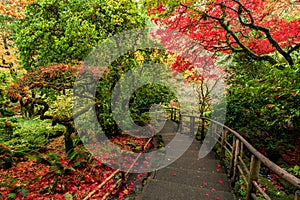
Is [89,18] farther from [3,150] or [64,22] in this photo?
[3,150]

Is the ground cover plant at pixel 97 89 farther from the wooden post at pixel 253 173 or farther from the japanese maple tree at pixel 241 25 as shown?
the wooden post at pixel 253 173

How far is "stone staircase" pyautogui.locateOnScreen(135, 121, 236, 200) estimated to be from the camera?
3416 millimetres

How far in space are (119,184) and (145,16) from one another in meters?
5.60

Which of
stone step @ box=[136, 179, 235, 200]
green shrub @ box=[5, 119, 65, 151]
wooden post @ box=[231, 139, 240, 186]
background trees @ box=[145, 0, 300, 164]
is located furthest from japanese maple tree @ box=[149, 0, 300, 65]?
green shrub @ box=[5, 119, 65, 151]

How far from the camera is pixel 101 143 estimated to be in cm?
663

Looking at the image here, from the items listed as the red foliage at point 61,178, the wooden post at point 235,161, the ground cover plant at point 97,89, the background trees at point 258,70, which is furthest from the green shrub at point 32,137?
the background trees at point 258,70

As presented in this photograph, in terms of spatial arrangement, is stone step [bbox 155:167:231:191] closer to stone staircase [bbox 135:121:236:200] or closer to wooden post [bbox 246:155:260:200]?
stone staircase [bbox 135:121:236:200]

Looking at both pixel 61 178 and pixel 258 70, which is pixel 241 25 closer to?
pixel 258 70

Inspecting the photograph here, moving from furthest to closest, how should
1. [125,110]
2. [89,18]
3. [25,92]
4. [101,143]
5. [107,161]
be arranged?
[125,110] → [101,143] → [89,18] → [107,161] → [25,92]

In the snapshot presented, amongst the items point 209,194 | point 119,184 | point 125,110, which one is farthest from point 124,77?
point 209,194

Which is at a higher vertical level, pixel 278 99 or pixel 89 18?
pixel 89 18

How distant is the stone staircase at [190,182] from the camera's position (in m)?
3.42

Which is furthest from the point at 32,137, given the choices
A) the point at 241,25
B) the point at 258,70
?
the point at 258,70

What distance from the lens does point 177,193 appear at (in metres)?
3.47
